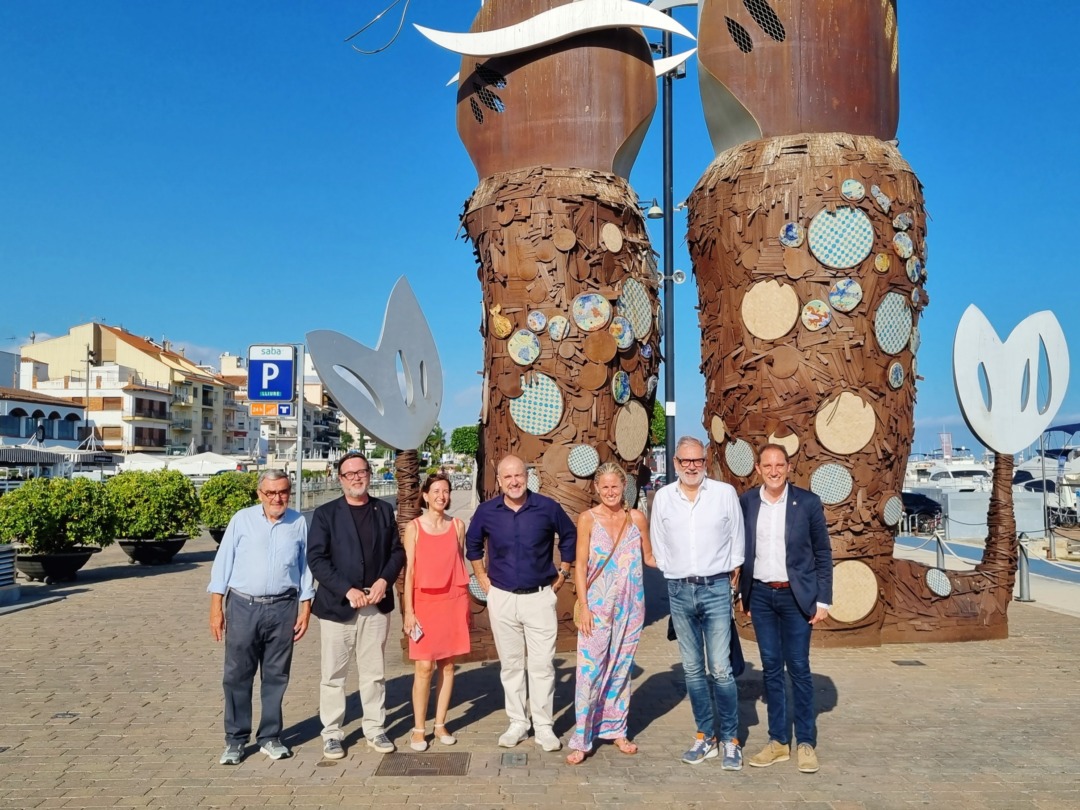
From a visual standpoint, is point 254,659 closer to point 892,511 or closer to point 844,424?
point 844,424

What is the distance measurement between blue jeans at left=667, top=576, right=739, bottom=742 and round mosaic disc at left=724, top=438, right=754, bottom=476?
10.4ft

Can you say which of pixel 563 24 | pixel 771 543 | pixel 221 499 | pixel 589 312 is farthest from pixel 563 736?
pixel 221 499

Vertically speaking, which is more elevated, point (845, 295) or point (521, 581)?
point (845, 295)

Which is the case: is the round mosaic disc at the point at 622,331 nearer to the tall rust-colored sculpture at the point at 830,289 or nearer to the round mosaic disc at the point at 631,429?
the round mosaic disc at the point at 631,429

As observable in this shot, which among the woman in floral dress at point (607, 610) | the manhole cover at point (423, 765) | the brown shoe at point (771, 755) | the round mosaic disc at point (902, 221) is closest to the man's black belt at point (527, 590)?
the woman in floral dress at point (607, 610)

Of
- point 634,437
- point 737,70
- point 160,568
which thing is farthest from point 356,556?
point 160,568

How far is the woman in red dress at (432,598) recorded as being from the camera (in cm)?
496

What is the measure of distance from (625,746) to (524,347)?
12.3ft

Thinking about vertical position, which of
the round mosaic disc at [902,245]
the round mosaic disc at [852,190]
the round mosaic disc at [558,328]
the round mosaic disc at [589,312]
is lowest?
the round mosaic disc at [558,328]

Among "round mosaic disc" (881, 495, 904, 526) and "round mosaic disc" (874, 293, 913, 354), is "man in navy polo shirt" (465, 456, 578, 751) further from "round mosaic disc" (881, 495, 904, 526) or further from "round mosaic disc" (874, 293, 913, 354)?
"round mosaic disc" (874, 293, 913, 354)

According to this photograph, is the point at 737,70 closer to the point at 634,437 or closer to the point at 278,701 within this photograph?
the point at 634,437

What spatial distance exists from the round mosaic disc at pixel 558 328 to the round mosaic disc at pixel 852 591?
313 centimetres

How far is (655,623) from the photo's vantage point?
893cm

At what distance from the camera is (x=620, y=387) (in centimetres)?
777
